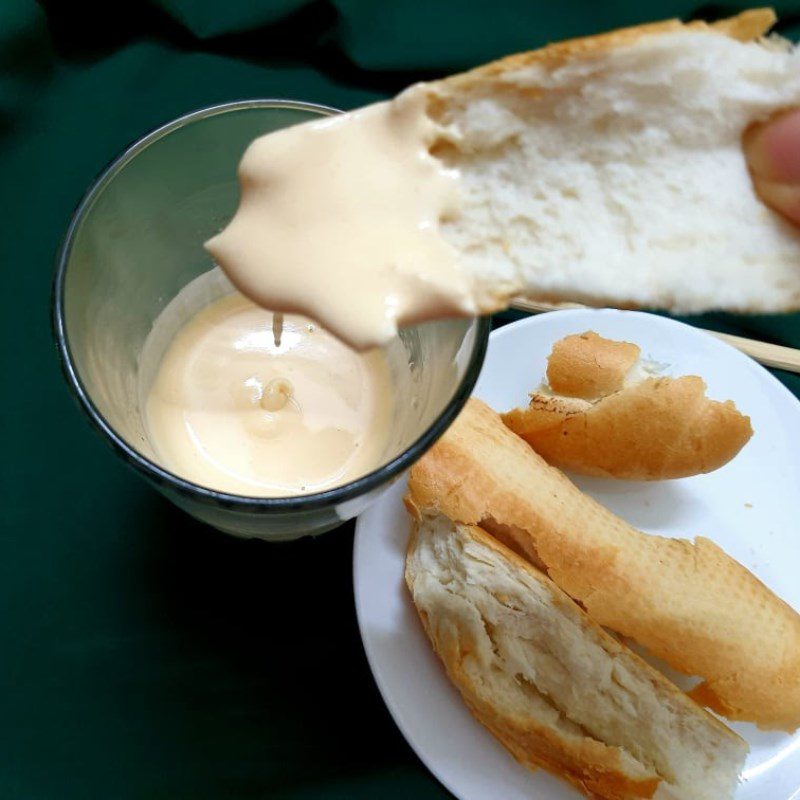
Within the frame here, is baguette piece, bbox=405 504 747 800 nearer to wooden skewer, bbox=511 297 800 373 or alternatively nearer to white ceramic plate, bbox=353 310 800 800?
white ceramic plate, bbox=353 310 800 800

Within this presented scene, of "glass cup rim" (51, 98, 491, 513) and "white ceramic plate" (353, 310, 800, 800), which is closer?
"glass cup rim" (51, 98, 491, 513)

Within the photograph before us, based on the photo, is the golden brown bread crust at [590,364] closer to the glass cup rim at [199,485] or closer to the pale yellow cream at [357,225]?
the glass cup rim at [199,485]

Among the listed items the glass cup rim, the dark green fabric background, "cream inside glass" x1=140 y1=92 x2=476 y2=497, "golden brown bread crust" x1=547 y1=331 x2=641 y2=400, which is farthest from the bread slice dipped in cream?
the dark green fabric background

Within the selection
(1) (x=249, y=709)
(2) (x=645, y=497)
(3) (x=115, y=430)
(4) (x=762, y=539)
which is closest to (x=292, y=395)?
(3) (x=115, y=430)

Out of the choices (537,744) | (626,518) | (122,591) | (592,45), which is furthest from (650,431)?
(122,591)

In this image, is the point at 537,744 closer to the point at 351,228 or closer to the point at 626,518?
the point at 626,518

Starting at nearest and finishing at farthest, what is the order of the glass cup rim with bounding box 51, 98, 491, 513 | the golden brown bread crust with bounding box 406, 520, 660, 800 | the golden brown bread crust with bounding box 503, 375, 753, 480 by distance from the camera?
the glass cup rim with bounding box 51, 98, 491, 513 < the golden brown bread crust with bounding box 406, 520, 660, 800 < the golden brown bread crust with bounding box 503, 375, 753, 480

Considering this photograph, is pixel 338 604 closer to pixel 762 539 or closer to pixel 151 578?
pixel 151 578

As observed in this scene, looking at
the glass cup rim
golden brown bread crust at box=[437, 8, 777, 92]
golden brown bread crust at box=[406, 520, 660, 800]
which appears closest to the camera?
golden brown bread crust at box=[437, 8, 777, 92]
